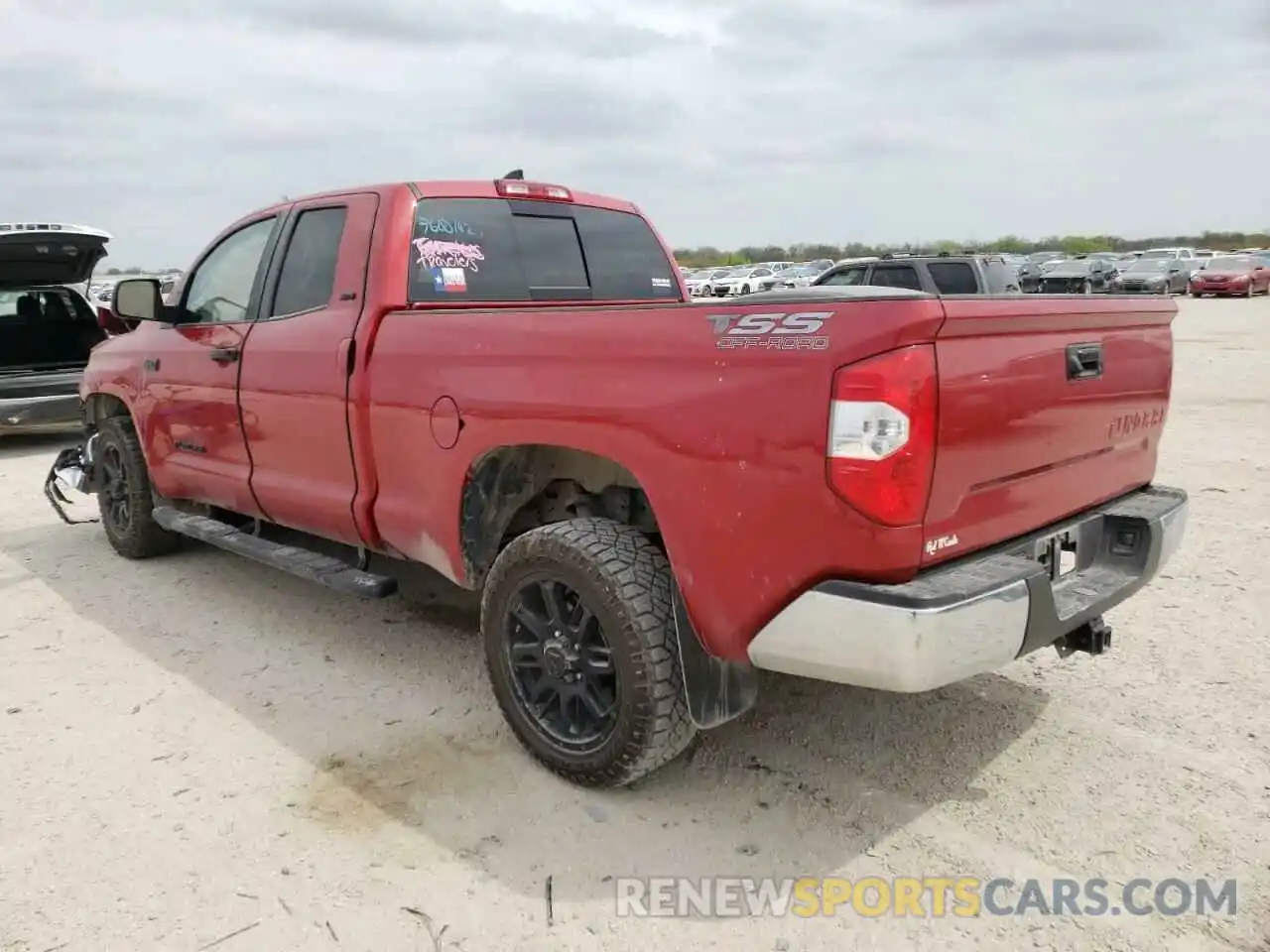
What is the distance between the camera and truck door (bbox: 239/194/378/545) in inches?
151

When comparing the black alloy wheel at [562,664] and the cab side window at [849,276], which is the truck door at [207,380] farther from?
the cab side window at [849,276]

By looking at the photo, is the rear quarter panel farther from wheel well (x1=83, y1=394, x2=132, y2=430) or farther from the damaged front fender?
the damaged front fender

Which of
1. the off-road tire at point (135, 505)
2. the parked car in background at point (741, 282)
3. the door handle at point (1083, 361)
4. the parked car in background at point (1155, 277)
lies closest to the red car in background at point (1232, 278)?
the parked car in background at point (1155, 277)

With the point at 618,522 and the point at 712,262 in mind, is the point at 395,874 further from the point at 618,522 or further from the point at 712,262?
the point at 712,262

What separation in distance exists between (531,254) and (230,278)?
5.52 feet

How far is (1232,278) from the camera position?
33688mm

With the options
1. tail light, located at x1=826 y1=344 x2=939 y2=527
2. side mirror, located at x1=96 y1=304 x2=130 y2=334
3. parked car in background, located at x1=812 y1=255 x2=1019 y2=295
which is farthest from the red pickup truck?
parked car in background, located at x1=812 y1=255 x2=1019 y2=295

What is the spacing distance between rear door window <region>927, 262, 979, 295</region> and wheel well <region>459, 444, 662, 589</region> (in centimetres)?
1156

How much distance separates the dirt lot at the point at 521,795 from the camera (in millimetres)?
2467

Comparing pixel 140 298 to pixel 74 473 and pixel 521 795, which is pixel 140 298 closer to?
pixel 74 473

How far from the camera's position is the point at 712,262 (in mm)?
83750

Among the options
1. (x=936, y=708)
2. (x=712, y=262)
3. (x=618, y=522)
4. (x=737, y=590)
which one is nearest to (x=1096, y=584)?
(x=936, y=708)

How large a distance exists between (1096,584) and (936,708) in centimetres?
87

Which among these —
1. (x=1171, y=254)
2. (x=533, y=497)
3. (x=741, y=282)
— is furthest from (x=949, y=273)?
(x=1171, y=254)
